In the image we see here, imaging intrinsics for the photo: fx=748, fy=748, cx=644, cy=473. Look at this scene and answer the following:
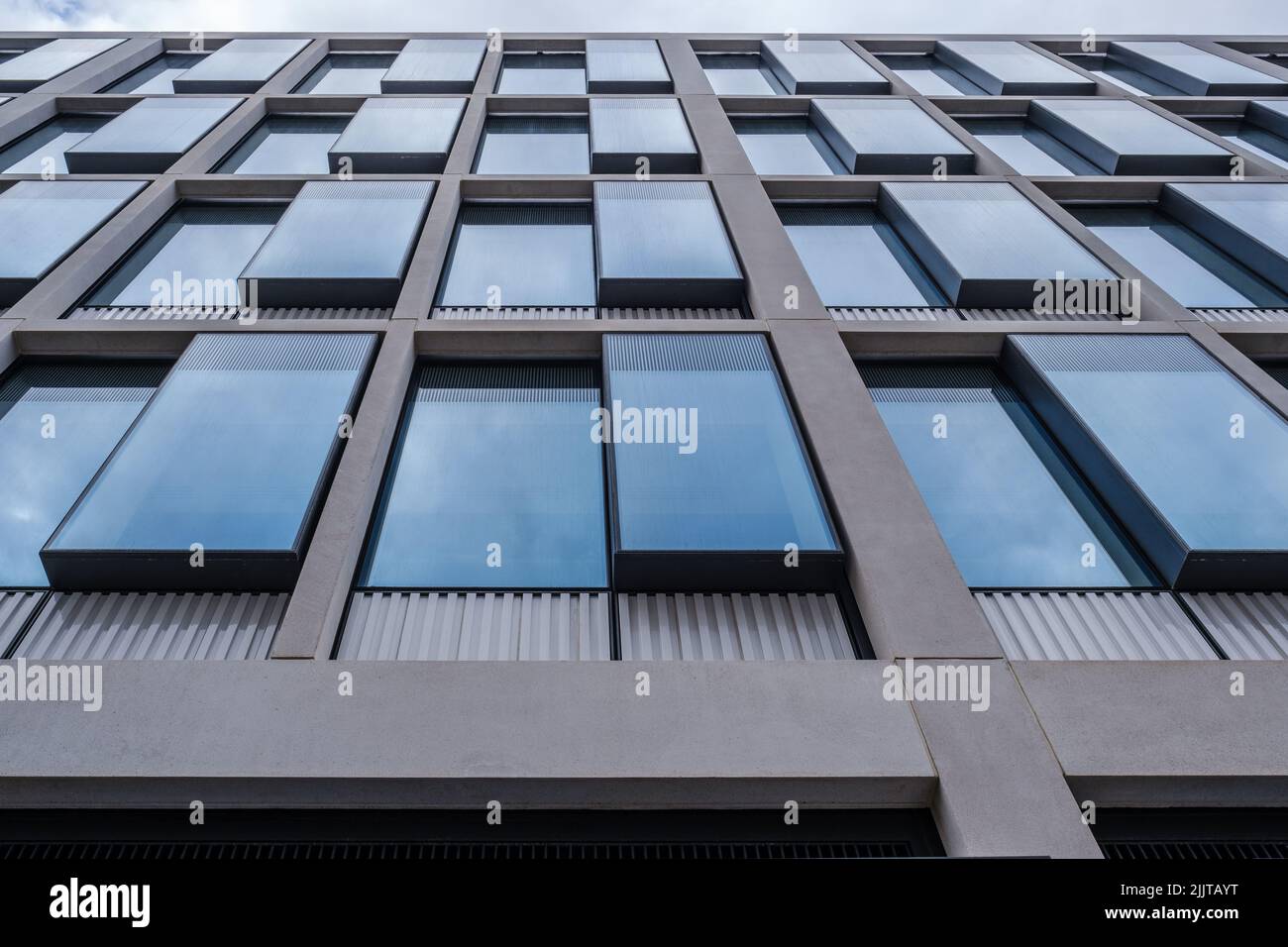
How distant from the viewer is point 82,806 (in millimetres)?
5062

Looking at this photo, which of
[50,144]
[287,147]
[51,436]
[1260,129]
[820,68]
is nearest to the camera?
[51,436]

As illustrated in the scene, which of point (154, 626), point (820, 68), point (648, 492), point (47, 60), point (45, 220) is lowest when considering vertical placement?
point (154, 626)

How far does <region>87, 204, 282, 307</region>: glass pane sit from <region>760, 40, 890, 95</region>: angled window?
505 inches

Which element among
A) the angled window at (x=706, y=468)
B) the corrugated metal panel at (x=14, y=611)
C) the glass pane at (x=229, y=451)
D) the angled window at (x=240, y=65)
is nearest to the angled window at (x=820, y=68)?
the angled window at (x=706, y=468)

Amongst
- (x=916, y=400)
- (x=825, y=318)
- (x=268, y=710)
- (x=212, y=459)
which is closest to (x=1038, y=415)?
(x=916, y=400)

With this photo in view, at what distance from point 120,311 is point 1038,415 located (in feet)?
39.3

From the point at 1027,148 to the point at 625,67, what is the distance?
9.87 metres

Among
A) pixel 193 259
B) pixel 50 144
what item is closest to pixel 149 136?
pixel 50 144

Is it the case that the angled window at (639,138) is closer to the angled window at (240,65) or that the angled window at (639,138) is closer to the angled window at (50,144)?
the angled window at (240,65)

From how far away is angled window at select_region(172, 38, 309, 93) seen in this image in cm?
1853

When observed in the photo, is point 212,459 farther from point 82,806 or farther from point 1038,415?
point 1038,415

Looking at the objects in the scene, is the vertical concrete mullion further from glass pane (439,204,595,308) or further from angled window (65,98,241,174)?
angled window (65,98,241,174)

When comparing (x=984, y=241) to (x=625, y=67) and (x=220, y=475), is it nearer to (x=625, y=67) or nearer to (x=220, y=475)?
(x=220, y=475)

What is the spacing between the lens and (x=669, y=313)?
10.5m
